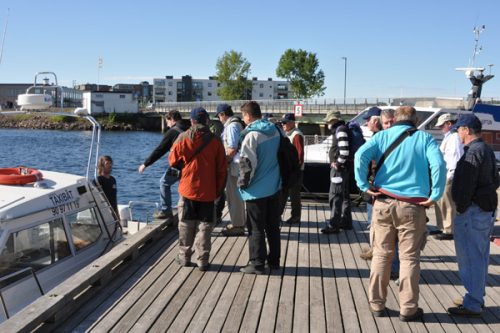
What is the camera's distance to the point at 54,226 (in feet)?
20.4

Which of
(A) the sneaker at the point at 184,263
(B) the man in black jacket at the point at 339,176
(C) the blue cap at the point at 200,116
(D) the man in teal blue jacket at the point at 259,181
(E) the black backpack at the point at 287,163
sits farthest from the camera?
(B) the man in black jacket at the point at 339,176

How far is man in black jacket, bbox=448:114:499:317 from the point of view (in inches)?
179

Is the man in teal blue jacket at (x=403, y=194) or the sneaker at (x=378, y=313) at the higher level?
the man in teal blue jacket at (x=403, y=194)

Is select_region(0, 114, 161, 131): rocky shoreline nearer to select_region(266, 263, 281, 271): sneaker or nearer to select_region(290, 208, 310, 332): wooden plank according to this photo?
select_region(290, 208, 310, 332): wooden plank

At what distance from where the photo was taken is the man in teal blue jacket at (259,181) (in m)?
5.54

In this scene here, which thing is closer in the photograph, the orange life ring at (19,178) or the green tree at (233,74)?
the orange life ring at (19,178)

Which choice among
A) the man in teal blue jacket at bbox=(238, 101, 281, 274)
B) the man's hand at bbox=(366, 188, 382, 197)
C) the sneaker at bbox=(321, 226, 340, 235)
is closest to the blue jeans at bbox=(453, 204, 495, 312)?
the man's hand at bbox=(366, 188, 382, 197)

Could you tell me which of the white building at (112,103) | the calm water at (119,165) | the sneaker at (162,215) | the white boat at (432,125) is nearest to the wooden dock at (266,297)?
the sneaker at (162,215)

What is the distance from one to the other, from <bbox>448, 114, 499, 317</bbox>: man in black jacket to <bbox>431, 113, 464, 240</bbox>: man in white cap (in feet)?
8.44

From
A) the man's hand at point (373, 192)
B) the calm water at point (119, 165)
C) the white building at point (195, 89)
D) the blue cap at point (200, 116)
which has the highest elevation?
the white building at point (195, 89)

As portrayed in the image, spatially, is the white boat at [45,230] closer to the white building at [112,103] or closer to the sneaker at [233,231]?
the sneaker at [233,231]

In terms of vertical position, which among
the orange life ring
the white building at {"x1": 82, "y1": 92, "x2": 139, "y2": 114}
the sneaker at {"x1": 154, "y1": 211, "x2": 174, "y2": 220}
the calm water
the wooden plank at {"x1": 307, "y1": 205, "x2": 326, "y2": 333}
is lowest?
the calm water

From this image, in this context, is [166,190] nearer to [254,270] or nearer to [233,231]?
[233,231]

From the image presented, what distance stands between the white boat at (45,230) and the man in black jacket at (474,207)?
4372mm
